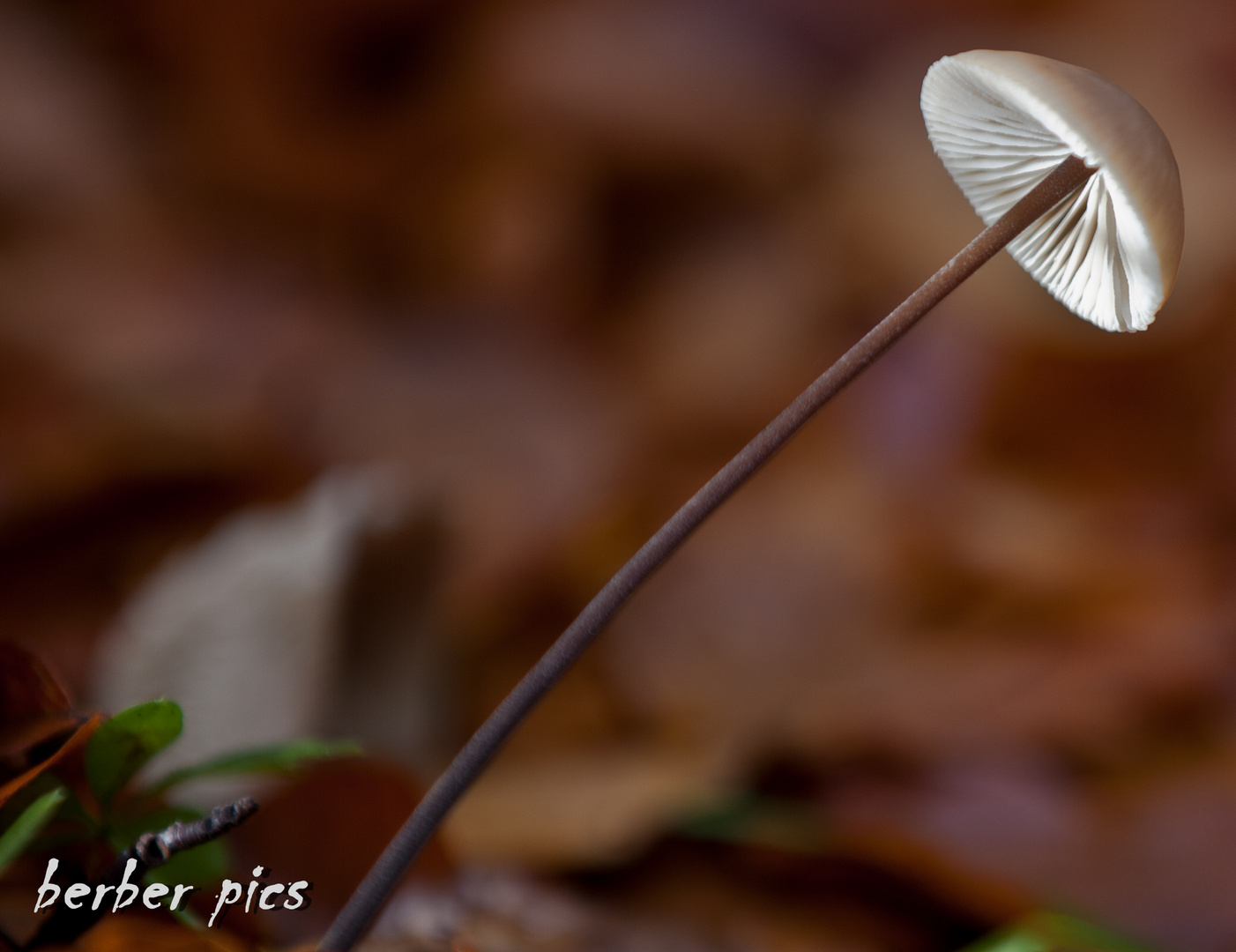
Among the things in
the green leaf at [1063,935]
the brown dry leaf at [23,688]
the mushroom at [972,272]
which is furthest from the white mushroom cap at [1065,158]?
the brown dry leaf at [23,688]

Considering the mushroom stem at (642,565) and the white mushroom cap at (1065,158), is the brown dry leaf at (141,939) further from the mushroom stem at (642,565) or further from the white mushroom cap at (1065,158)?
the white mushroom cap at (1065,158)

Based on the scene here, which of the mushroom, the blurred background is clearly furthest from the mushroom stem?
the blurred background

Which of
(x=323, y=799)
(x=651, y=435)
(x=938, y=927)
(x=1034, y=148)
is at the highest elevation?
(x=1034, y=148)

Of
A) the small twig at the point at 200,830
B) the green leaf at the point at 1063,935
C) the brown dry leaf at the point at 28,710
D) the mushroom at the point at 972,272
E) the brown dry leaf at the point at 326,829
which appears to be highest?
the mushroom at the point at 972,272

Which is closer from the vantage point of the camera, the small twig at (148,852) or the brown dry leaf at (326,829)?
the small twig at (148,852)

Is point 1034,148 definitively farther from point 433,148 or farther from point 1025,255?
point 433,148

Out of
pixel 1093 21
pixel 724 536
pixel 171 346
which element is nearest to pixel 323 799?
pixel 724 536
